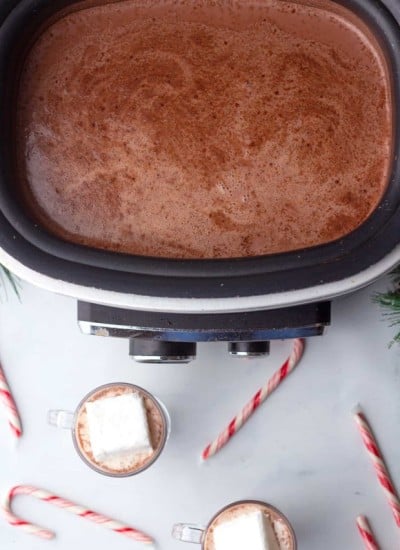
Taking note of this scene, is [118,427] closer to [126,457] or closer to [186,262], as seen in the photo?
[126,457]

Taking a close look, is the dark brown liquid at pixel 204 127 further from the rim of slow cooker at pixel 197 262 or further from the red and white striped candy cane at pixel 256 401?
the red and white striped candy cane at pixel 256 401

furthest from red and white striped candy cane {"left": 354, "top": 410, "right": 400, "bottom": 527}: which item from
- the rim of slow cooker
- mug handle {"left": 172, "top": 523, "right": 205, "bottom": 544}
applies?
the rim of slow cooker

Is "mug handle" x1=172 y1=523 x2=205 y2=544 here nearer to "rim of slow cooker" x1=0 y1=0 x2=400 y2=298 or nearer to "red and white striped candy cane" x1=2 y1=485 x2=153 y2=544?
"red and white striped candy cane" x1=2 y1=485 x2=153 y2=544

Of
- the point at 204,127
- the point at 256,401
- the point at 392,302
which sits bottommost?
the point at 256,401

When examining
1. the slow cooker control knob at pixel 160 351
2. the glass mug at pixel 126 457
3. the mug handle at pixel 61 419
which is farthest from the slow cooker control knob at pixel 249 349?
the mug handle at pixel 61 419

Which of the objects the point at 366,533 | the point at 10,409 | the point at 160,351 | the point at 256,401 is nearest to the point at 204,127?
the point at 160,351

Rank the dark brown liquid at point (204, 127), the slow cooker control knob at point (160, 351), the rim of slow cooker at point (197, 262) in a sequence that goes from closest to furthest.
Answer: the rim of slow cooker at point (197, 262), the dark brown liquid at point (204, 127), the slow cooker control knob at point (160, 351)

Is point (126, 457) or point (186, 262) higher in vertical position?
point (186, 262)

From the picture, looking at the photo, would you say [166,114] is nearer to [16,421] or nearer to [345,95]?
[345,95]
